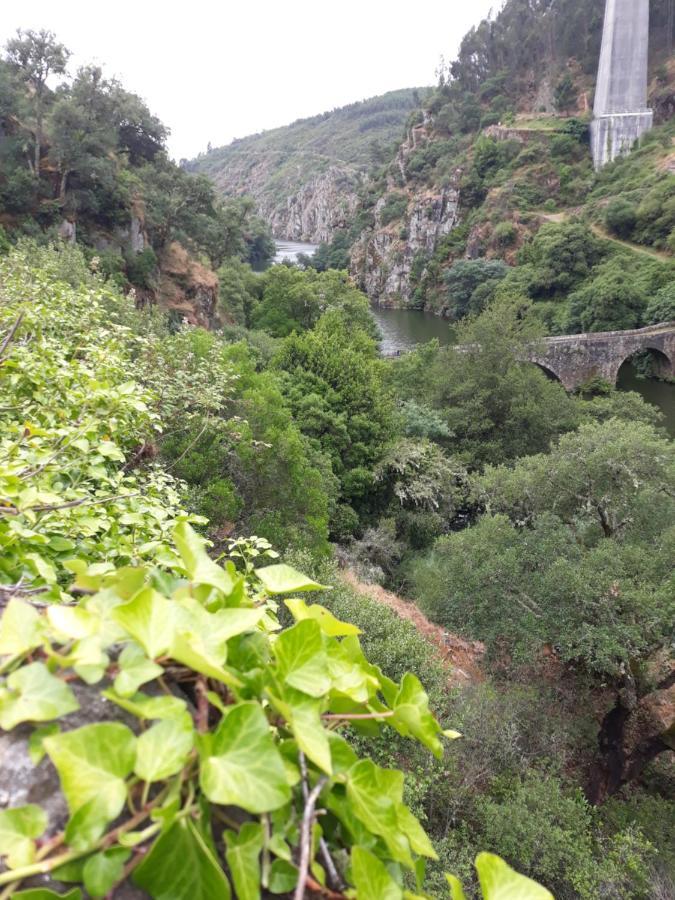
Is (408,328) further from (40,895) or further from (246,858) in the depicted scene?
(40,895)

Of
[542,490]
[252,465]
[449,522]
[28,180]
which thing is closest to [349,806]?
[252,465]

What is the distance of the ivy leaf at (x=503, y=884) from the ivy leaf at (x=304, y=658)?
41 cm

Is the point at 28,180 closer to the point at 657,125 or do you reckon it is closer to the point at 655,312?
the point at 655,312

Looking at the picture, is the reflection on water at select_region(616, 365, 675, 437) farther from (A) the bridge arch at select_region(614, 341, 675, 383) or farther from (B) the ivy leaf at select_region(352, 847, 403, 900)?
(B) the ivy leaf at select_region(352, 847, 403, 900)

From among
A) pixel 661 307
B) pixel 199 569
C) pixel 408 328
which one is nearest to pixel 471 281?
pixel 408 328

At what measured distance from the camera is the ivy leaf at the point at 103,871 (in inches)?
29.3

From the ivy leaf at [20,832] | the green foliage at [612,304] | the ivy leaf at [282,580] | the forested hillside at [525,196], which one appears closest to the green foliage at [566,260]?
the forested hillside at [525,196]

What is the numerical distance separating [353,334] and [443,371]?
→ 4.19m

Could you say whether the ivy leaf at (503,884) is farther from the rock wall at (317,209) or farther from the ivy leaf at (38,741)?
the rock wall at (317,209)

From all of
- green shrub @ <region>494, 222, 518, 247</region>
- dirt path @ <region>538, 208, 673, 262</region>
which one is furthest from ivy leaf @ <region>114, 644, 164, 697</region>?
green shrub @ <region>494, 222, 518, 247</region>

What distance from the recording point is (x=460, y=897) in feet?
3.33

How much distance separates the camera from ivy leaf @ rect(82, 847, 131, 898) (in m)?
0.74

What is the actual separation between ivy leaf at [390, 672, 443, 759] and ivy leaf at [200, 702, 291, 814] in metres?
0.38

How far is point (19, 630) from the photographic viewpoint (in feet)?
3.05
